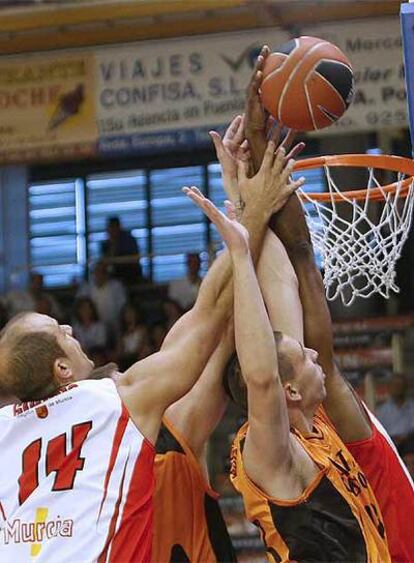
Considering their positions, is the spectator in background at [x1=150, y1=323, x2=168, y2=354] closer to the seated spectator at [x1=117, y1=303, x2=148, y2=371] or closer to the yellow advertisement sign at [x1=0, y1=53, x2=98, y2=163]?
the seated spectator at [x1=117, y1=303, x2=148, y2=371]

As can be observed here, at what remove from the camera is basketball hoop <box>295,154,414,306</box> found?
5188 millimetres

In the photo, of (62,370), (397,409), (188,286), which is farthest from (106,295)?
(62,370)

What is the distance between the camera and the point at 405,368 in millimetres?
11930

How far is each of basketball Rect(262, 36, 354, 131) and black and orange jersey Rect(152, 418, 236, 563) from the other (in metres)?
1.21

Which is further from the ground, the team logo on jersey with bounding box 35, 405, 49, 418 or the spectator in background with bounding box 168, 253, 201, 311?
the spectator in background with bounding box 168, 253, 201, 311

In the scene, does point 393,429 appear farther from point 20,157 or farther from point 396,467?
point 396,467

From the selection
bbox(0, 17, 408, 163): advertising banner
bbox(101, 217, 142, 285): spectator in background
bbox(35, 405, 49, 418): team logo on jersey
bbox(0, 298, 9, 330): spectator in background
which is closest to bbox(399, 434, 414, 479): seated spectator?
bbox(0, 17, 408, 163): advertising banner

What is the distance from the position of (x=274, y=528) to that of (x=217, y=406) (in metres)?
0.71

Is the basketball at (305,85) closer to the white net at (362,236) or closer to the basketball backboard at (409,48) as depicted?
the basketball backboard at (409,48)

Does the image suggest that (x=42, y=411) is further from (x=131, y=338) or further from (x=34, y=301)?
(x=34, y=301)

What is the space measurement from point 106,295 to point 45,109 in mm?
2626

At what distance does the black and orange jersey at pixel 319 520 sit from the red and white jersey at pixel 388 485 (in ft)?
1.60

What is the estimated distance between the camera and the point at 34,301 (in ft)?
42.9

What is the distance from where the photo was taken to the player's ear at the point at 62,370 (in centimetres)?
424
